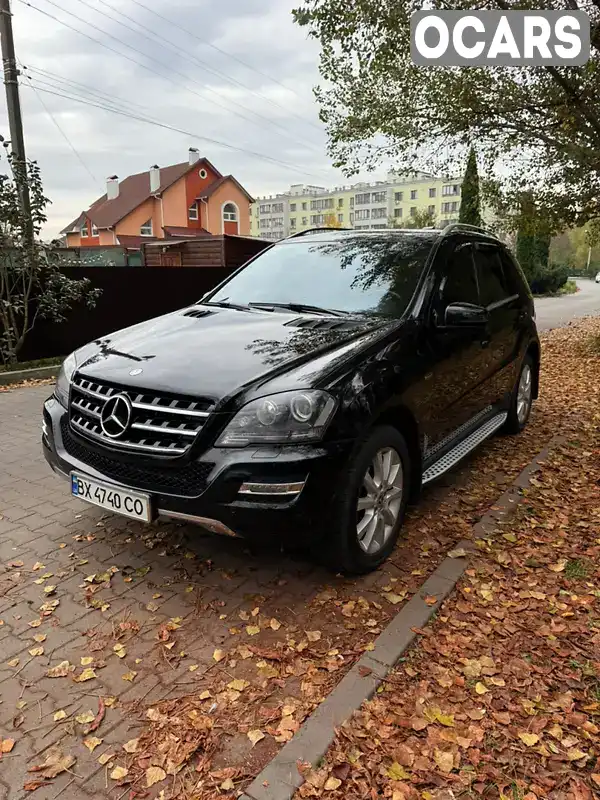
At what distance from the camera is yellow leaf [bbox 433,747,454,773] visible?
80.8 inches

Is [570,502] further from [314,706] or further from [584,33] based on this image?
[584,33]

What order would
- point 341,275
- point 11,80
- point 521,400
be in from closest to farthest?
point 341,275 < point 521,400 < point 11,80

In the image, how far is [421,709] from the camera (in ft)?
7.57

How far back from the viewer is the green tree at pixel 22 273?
28.4ft

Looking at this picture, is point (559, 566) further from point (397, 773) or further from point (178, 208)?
point (178, 208)

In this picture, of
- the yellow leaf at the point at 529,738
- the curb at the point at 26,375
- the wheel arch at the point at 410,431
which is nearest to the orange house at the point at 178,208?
the curb at the point at 26,375

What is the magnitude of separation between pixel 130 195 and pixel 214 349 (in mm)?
43847

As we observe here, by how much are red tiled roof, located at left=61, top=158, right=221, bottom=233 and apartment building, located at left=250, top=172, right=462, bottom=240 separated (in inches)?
1829

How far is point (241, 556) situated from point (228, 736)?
127 cm

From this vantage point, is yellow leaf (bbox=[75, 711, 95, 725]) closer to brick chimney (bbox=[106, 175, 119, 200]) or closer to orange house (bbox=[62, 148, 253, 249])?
orange house (bbox=[62, 148, 253, 249])

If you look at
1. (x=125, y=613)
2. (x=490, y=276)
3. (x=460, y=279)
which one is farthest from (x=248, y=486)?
(x=490, y=276)

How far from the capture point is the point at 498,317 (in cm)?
483

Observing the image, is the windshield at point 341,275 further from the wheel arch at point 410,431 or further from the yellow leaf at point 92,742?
the yellow leaf at point 92,742

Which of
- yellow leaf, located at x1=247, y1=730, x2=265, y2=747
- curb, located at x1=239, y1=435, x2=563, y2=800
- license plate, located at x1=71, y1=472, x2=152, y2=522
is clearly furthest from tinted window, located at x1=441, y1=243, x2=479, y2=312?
yellow leaf, located at x1=247, y1=730, x2=265, y2=747
